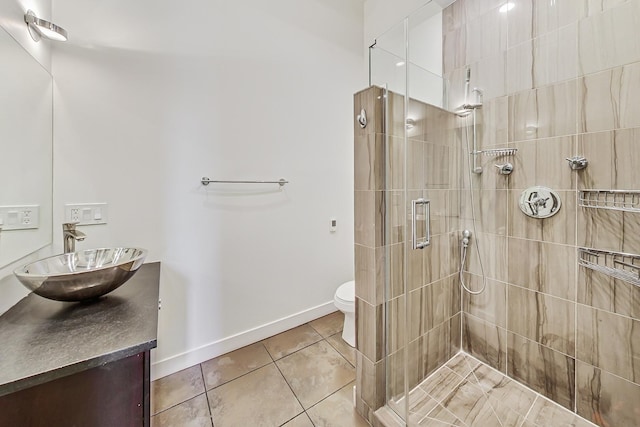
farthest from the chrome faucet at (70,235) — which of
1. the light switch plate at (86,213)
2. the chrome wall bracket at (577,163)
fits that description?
the chrome wall bracket at (577,163)

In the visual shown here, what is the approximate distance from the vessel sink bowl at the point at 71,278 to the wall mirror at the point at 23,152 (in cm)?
10

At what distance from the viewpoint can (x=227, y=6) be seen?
6.08 ft

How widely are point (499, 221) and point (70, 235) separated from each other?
2.53 m

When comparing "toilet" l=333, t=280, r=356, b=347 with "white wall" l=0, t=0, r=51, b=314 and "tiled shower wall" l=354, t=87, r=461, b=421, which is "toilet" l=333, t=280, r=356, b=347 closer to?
"tiled shower wall" l=354, t=87, r=461, b=421

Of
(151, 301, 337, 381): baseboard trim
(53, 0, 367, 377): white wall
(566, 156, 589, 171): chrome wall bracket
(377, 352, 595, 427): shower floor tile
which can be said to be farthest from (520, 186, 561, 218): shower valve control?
(151, 301, 337, 381): baseboard trim

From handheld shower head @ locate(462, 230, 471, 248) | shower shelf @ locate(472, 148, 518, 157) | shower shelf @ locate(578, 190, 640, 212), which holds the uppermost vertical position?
shower shelf @ locate(472, 148, 518, 157)

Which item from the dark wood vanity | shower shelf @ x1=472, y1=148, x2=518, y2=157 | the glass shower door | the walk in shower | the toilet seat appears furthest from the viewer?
the toilet seat

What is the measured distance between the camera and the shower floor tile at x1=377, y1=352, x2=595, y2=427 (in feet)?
4.43

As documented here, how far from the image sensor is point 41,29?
3.94 feet

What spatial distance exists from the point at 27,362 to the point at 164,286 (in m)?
1.09

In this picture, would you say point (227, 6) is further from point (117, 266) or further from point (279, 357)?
point (279, 357)

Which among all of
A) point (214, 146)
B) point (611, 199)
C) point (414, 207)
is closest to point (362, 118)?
point (414, 207)

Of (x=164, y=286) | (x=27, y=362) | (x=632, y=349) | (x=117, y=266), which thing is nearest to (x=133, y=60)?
(x=117, y=266)

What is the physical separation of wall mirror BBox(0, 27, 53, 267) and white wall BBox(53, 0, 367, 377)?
10 centimetres
